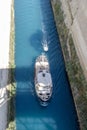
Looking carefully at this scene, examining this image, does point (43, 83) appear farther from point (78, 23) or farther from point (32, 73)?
point (78, 23)

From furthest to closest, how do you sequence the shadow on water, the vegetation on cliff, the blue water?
the shadow on water, the blue water, the vegetation on cliff

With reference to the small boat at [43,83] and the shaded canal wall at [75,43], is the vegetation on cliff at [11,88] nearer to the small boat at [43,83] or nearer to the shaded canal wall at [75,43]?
the small boat at [43,83]

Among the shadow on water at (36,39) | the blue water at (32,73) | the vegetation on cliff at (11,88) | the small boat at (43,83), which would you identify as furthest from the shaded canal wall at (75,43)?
the vegetation on cliff at (11,88)

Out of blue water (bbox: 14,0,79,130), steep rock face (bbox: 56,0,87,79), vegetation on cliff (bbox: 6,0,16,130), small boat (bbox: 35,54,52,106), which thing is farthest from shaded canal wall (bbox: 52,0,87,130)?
vegetation on cliff (bbox: 6,0,16,130)

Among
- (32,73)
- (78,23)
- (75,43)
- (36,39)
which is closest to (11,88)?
(32,73)

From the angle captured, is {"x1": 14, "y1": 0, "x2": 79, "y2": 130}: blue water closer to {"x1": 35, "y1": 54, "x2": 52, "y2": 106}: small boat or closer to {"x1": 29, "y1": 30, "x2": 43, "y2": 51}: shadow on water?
{"x1": 29, "y1": 30, "x2": 43, "y2": 51}: shadow on water

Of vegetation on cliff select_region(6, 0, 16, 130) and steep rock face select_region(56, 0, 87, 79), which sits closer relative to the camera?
vegetation on cliff select_region(6, 0, 16, 130)

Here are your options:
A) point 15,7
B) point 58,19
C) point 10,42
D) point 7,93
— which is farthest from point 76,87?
point 15,7
